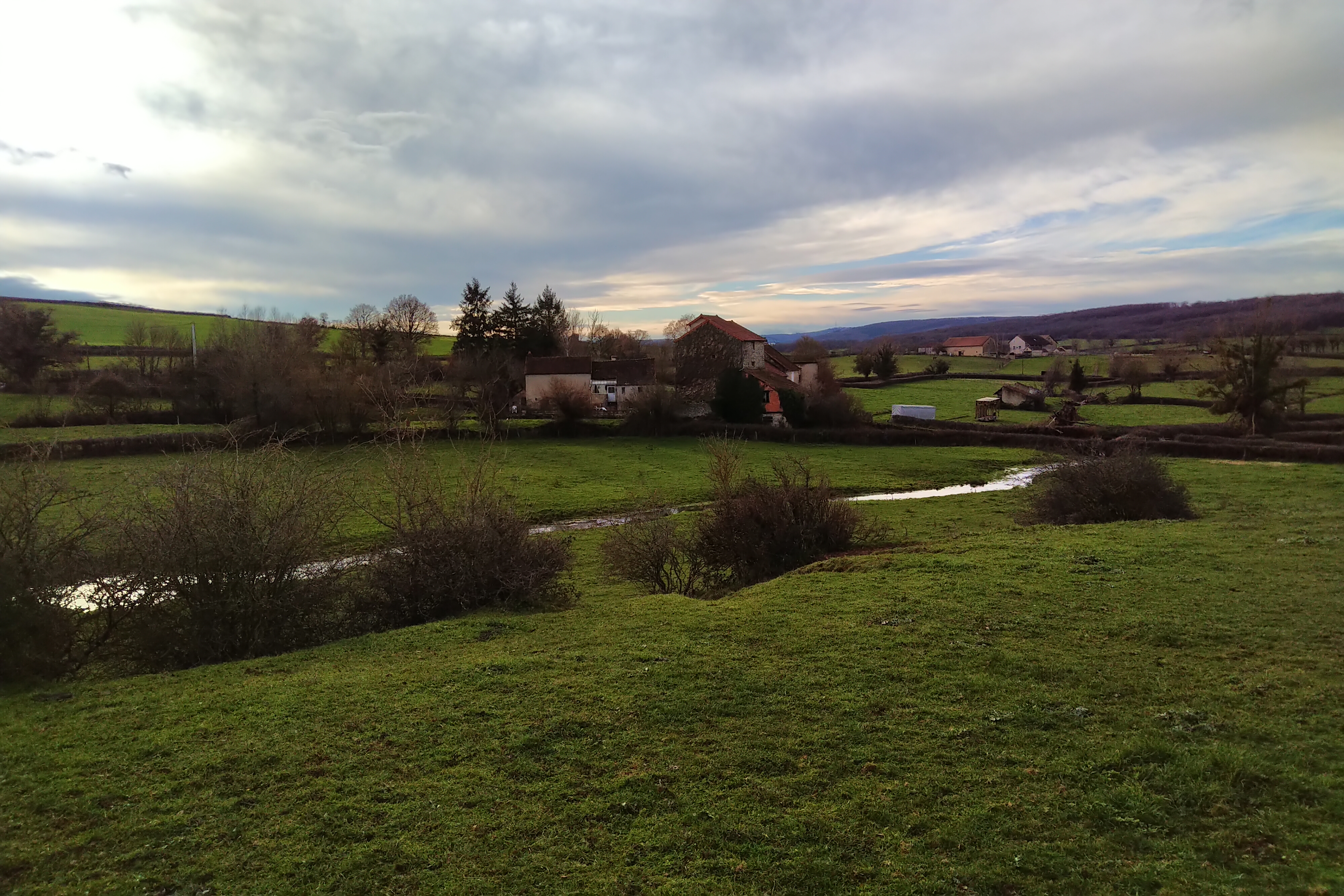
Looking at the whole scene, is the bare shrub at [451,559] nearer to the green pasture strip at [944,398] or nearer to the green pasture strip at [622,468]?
the green pasture strip at [622,468]

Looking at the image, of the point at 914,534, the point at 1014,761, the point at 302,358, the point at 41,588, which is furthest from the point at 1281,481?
the point at 302,358

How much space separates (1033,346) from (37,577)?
154m

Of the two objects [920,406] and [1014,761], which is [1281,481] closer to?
[920,406]

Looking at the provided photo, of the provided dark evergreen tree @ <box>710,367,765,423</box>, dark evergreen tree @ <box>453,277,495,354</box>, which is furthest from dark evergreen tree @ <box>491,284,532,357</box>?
dark evergreen tree @ <box>710,367,765,423</box>

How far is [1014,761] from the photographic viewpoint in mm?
6512

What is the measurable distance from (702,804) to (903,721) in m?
2.59

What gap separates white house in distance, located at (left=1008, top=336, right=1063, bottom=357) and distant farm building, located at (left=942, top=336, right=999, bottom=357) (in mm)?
3263

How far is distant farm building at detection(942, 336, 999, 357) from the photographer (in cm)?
13375

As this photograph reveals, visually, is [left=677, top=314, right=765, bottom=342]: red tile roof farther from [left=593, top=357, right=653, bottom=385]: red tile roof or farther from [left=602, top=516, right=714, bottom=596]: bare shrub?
[left=602, top=516, right=714, bottom=596]: bare shrub

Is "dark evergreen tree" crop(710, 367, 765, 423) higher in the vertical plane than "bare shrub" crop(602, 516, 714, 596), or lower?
higher

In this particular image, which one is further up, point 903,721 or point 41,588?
point 41,588

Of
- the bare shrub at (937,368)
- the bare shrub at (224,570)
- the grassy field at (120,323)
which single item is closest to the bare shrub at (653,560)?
the bare shrub at (224,570)

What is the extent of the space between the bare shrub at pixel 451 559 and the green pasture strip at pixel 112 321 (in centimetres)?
7134

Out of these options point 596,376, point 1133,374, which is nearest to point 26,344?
point 596,376
